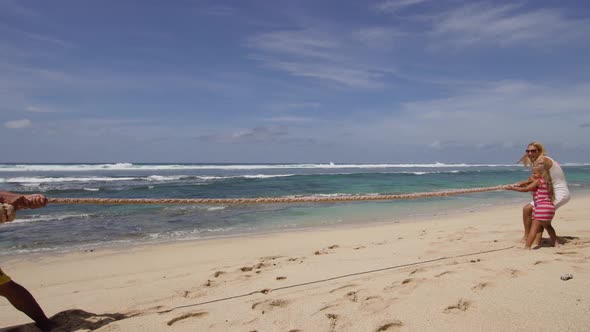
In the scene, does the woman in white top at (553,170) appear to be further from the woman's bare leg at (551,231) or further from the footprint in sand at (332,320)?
the footprint in sand at (332,320)

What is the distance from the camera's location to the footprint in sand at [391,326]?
2.53 metres

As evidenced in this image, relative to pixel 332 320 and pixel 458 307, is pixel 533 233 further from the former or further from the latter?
pixel 332 320

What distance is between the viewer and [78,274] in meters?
4.91

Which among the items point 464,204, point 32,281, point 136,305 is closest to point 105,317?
point 136,305

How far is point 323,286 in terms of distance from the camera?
3.61 metres

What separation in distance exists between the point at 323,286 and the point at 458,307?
1.29m

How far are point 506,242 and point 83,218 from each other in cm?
968

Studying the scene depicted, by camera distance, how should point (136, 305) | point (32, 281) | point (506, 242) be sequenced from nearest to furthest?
point (136, 305), point (32, 281), point (506, 242)

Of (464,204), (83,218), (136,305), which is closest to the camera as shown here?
(136,305)

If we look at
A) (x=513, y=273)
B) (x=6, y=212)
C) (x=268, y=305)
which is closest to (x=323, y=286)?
(x=268, y=305)

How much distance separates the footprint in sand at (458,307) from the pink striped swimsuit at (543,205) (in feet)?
9.38

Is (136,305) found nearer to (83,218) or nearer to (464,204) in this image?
(83,218)

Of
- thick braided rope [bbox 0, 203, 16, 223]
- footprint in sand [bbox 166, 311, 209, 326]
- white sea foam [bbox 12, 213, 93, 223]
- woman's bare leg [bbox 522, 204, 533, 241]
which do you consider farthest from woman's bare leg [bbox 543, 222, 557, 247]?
white sea foam [bbox 12, 213, 93, 223]

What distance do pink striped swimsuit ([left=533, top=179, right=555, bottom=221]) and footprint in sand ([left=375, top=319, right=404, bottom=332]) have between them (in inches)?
133
